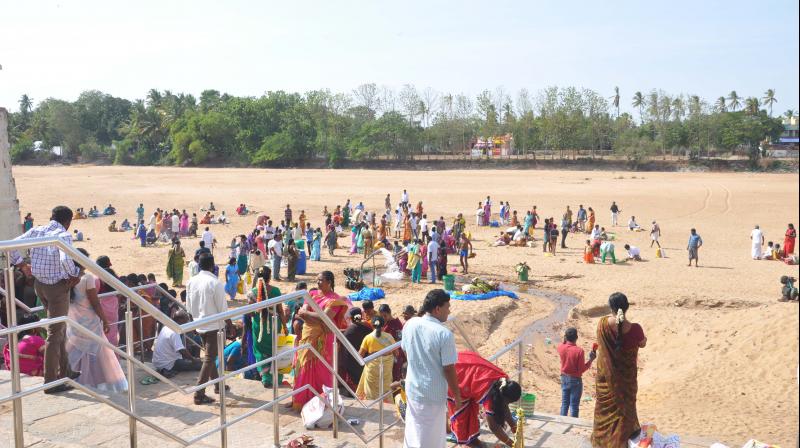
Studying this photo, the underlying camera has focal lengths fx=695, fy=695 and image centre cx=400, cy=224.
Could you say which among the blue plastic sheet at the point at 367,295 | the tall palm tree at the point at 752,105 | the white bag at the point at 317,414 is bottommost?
the blue plastic sheet at the point at 367,295

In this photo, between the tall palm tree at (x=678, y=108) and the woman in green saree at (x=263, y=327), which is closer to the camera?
the woman in green saree at (x=263, y=327)

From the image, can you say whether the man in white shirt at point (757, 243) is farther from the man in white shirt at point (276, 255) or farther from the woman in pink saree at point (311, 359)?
the woman in pink saree at point (311, 359)

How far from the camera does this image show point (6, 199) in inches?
395

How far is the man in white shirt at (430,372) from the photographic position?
14.7ft

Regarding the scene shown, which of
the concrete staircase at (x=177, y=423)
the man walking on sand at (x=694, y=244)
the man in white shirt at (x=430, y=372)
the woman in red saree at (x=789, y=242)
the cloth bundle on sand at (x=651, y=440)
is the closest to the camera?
the man in white shirt at (x=430, y=372)

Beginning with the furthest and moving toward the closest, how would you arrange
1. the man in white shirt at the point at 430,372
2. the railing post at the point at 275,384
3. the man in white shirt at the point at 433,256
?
the man in white shirt at the point at 433,256 → the railing post at the point at 275,384 → the man in white shirt at the point at 430,372

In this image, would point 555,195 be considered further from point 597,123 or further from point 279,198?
point 597,123

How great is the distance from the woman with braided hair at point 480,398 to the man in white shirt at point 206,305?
2.08 metres

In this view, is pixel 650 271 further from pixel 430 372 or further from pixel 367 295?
pixel 430 372

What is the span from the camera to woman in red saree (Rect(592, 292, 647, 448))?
535 cm

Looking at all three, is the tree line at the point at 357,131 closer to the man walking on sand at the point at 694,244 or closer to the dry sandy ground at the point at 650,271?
the dry sandy ground at the point at 650,271

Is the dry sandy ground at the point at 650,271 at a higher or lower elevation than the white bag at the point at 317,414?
lower

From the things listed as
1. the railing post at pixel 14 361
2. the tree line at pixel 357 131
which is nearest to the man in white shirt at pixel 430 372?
the railing post at pixel 14 361

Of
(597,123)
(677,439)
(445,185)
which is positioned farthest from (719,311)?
(597,123)
